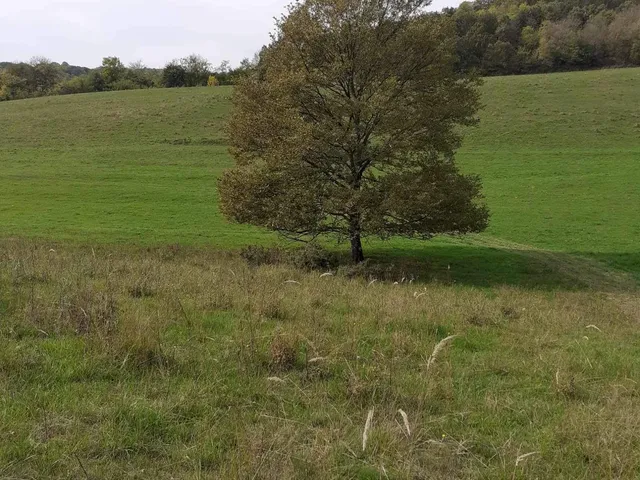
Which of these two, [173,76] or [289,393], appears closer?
[289,393]

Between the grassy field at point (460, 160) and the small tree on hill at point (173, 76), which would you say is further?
the small tree on hill at point (173, 76)

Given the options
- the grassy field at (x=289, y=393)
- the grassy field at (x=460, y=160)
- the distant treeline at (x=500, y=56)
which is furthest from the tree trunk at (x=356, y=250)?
the distant treeline at (x=500, y=56)

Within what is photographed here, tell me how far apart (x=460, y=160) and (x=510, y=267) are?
27.0 m

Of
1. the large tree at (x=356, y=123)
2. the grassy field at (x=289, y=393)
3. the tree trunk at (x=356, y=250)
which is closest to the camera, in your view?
the grassy field at (x=289, y=393)

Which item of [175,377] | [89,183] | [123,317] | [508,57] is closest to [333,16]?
[123,317]

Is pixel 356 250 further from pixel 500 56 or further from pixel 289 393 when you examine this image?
pixel 500 56

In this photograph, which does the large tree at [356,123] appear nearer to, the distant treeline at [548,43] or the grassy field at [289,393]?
the grassy field at [289,393]

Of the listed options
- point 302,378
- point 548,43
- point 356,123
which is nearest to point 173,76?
point 548,43

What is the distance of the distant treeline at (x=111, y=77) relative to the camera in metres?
99.2

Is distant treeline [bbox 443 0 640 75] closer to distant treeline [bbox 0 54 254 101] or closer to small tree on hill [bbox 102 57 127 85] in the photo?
distant treeline [bbox 0 54 254 101]

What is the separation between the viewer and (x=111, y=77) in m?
102

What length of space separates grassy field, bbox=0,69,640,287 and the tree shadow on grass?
14cm

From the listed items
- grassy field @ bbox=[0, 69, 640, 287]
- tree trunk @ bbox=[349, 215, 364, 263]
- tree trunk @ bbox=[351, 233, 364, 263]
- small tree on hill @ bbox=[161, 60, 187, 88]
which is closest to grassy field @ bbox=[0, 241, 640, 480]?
tree trunk @ bbox=[349, 215, 364, 263]

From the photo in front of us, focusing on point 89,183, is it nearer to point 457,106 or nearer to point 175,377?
point 457,106
